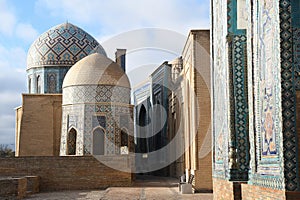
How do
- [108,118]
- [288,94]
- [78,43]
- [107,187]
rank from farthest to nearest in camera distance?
[78,43] → [108,118] → [107,187] → [288,94]

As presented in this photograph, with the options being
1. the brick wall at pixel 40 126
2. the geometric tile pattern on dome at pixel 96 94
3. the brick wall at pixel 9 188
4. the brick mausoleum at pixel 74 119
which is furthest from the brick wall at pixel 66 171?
the brick wall at pixel 40 126

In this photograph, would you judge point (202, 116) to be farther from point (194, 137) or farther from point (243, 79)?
point (243, 79)

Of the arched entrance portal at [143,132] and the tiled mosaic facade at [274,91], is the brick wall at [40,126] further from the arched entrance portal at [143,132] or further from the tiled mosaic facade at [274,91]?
the tiled mosaic facade at [274,91]

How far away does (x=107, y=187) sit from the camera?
15961mm

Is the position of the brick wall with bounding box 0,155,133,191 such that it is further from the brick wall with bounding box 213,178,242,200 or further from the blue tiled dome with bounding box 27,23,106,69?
the blue tiled dome with bounding box 27,23,106,69

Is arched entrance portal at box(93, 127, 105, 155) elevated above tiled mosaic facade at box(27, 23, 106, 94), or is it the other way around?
tiled mosaic facade at box(27, 23, 106, 94)

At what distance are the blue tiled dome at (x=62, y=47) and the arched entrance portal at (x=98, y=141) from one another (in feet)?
19.7

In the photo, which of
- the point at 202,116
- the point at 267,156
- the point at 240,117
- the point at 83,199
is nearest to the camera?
the point at 267,156

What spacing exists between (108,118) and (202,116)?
610 centimetres

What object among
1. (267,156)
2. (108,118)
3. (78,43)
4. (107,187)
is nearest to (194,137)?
(107,187)

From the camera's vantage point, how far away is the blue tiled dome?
24.5m

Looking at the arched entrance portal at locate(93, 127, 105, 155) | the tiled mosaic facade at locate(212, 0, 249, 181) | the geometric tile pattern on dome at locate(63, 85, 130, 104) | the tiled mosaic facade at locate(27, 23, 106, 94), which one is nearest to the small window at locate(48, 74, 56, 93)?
the tiled mosaic facade at locate(27, 23, 106, 94)

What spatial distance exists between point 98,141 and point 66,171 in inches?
154

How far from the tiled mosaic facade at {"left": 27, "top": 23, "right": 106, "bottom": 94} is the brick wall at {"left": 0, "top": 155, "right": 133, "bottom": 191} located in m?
9.03
